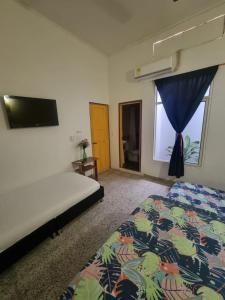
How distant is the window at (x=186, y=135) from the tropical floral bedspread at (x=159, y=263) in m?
1.71

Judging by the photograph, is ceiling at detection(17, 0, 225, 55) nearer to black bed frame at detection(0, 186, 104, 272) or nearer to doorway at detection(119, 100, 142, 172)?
doorway at detection(119, 100, 142, 172)

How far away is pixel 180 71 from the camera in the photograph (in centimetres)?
275

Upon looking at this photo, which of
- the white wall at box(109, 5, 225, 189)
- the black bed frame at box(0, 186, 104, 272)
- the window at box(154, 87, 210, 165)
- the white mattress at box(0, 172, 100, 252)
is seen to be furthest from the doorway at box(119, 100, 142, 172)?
the black bed frame at box(0, 186, 104, 272)

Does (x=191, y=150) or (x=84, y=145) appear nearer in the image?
(x=191, y=150)

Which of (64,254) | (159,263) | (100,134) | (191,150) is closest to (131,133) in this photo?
(100,134)

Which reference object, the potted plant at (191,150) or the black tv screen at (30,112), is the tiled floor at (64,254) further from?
the black tv screen at (30,112)

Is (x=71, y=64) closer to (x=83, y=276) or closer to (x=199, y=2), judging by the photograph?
(x=199, y=2)

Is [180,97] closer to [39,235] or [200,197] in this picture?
[200,197]

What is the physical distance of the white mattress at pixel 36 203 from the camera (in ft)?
4.73

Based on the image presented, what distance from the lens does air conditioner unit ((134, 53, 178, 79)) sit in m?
2.71

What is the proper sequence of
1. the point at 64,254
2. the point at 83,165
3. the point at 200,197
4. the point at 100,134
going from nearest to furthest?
the point at 64,254
the point at 200,197
the point at 83,165
the point at 100,134

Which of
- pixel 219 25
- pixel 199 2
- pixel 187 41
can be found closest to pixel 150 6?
pixel 199 2

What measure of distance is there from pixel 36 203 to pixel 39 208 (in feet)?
0.45

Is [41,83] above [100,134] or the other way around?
above
